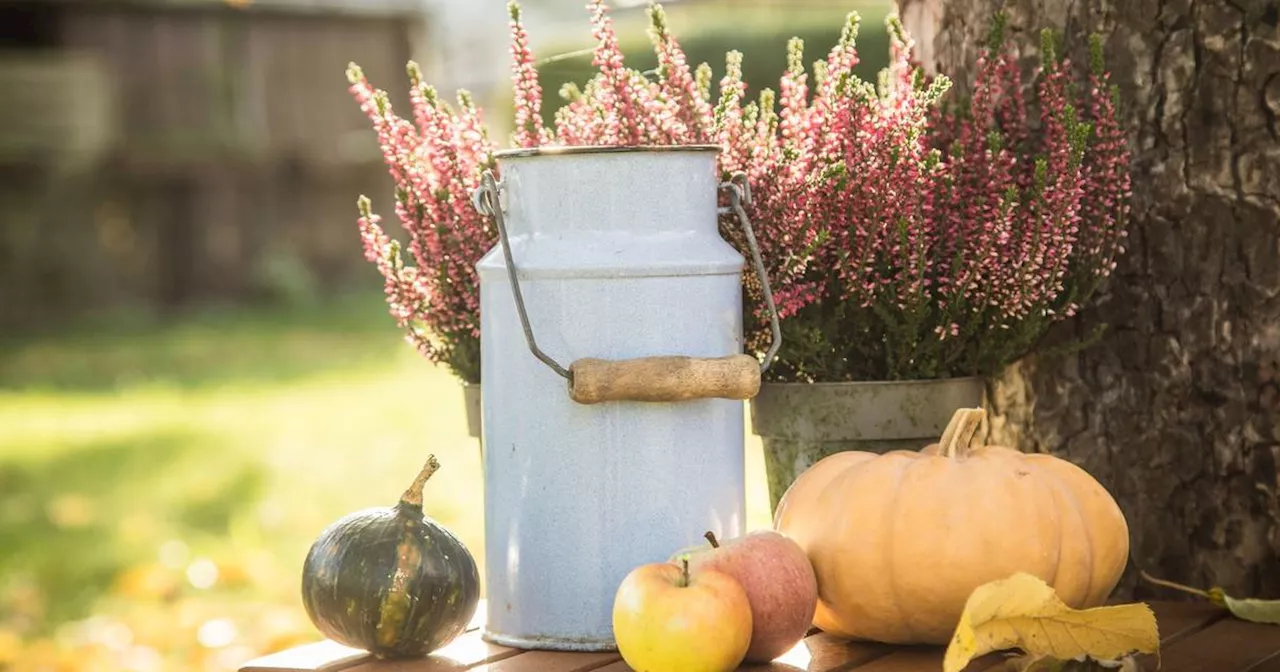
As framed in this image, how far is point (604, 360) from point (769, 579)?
322 millimetres

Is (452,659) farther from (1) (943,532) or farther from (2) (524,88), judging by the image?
(2) (524,88)

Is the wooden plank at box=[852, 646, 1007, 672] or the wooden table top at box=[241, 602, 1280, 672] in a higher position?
the wooden table top at box=[241, 602, 1280, 672]

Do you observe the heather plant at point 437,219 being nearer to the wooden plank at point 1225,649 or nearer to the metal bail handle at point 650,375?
the metal bail handle at point 650,375

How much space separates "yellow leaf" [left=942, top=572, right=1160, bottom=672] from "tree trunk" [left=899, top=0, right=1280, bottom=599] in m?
0.51

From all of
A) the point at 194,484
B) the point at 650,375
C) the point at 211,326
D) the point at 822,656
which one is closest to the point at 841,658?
the point at 822,656

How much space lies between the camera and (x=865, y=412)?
7.14ft

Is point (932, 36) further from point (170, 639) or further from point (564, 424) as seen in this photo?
point (170, 639)

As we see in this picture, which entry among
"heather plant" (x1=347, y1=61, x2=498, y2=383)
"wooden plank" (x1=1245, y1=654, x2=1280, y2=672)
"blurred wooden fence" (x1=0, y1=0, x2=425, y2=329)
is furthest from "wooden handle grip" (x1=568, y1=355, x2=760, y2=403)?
"blurred wooden fence" (x1=0, y1=0, x2=425, y2=329)

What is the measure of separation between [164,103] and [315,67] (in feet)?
6.00

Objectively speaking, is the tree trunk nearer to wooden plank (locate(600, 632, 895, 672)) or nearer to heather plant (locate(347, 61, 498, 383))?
wooden plank (locate(600, 632, 895, 672))

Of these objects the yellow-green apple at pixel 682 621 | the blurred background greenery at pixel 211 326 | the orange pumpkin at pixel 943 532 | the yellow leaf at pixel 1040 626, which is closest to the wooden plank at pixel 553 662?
the yellow-green apple at pixel 682 621

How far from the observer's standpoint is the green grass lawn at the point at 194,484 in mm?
4480

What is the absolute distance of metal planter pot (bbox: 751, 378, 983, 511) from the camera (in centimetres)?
217

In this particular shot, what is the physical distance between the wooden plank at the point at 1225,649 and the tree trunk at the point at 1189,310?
0.77ft
